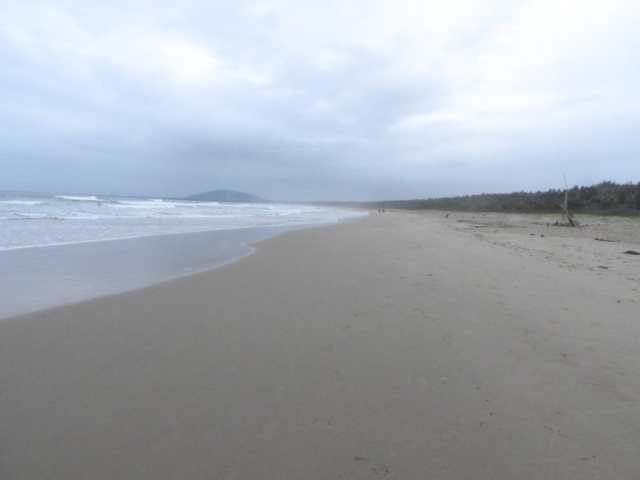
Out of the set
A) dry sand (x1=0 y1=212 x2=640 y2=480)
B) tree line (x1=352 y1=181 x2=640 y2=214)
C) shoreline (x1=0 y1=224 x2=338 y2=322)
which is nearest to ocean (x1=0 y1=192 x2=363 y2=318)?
shoreline (x1=0 y1=224 x2=338 y2=322)

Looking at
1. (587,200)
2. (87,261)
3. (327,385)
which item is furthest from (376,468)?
(587,200)

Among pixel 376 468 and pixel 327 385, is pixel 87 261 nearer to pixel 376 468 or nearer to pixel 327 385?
pixel 327 385

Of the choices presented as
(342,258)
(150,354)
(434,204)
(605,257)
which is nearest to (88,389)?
(150,354)

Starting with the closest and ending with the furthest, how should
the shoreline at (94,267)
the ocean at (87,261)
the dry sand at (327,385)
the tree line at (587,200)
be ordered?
the dry sand at (327,385) < the shoreline at (94,267) < the ocean at (87,261) < the tree line at (587,200)

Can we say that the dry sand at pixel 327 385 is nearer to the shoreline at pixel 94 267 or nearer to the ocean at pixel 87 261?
the shoreline at pixel 94 267

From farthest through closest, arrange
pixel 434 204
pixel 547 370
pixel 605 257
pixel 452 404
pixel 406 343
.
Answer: pixel 434 204, pixel 605 257, pixel 406 343, pixel 547 370, pixel 452 404

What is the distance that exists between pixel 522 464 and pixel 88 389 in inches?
126

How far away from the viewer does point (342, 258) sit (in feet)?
30.4

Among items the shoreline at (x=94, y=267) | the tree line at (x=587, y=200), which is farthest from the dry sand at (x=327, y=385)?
the tree line at (x=587, y=200)

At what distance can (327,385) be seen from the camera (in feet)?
10.1

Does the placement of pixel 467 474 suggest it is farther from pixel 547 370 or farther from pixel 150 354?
pixel 150 354

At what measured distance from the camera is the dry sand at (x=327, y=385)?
224cm

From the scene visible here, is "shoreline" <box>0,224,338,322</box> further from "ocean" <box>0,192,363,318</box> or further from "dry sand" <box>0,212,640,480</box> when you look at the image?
"dry sand" <box>0,212,640,480</box>

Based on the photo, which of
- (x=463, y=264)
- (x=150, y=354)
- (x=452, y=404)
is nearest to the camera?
(x=452, y=404)
